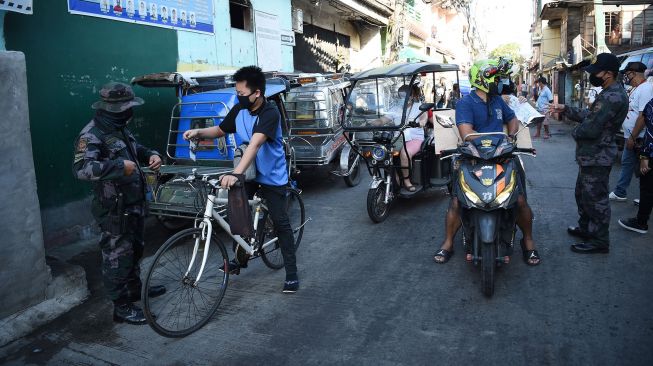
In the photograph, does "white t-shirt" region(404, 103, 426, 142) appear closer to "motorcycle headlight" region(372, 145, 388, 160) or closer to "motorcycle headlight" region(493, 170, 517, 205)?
"motorcycle headlight" region(372, 145, 388, 160)

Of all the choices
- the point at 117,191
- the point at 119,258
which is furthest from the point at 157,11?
the point at 119,258

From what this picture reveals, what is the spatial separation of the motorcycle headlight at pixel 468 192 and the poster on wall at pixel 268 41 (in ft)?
24.4

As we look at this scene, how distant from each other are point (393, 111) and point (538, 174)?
11.5 feet

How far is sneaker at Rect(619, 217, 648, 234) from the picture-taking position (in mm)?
5055

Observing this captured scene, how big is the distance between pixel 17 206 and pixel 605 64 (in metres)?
5.09

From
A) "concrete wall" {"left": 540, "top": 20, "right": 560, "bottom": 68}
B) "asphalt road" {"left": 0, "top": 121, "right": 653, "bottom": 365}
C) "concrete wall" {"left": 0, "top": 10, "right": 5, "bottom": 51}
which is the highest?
"concrete wall" {"left": 540, "top": 20, "right": 560, "bottom": 68}

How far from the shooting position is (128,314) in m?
3.65

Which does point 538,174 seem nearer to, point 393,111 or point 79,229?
point 393,111

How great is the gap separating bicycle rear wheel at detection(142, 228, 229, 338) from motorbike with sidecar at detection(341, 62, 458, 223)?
2.61 metres

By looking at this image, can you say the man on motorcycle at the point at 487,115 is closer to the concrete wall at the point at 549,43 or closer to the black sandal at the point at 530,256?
the black sandal at the point at 530,256

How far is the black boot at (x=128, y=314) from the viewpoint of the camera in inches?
142

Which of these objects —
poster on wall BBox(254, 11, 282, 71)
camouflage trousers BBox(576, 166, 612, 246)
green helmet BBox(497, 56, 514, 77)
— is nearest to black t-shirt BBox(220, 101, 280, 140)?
green helmet BBox(497, 56, 514, 77)

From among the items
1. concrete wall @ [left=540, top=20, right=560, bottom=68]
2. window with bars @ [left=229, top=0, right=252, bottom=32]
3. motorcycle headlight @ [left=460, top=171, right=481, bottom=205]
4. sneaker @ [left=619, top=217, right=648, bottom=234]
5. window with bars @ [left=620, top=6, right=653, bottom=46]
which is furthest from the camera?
concrete wall @ [left=540, top=20, right=560, bottom=68]

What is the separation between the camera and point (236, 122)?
3.88 m
